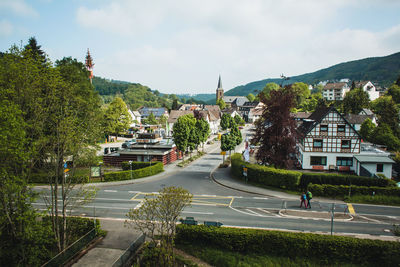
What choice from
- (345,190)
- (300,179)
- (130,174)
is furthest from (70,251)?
(345,190)

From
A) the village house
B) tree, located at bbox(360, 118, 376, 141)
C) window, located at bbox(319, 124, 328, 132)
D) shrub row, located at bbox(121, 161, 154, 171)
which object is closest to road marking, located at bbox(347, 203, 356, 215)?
the village house

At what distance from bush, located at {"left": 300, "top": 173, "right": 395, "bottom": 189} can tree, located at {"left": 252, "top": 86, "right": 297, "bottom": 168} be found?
3198 mm

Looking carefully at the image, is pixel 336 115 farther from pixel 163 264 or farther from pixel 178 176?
pixel 163 264

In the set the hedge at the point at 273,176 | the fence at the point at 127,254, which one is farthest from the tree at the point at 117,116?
the fence at the point at 127,254

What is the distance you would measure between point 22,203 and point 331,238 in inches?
704

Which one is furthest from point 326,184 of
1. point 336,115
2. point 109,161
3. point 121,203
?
point 109,161

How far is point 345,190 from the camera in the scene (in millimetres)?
25719

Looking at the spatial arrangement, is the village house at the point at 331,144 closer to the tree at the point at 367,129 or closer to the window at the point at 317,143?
the window at the point at 317,143

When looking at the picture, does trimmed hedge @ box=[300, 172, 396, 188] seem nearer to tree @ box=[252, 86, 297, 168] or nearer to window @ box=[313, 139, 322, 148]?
tree @ box=[252, 86, 297, 168]

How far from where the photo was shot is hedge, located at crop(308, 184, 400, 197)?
24987mm

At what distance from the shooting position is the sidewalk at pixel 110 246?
578 inches

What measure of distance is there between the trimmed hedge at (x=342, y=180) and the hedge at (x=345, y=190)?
876mm

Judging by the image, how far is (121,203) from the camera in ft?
81.7

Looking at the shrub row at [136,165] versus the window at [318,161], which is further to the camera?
the window at [318,161]
